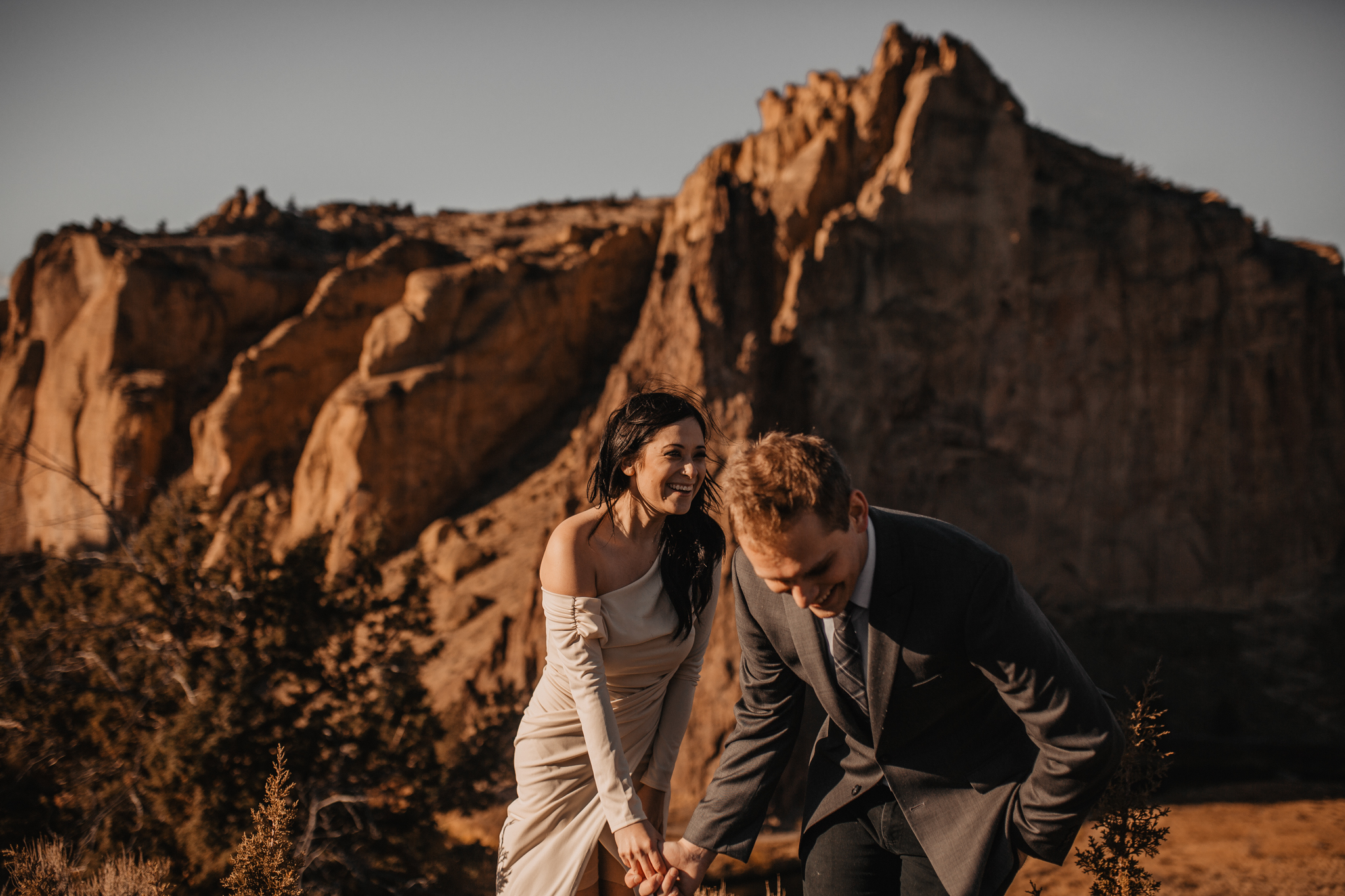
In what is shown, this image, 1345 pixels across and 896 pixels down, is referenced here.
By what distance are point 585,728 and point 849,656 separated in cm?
87

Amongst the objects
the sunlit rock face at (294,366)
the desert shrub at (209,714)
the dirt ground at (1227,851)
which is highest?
the sunlit rock face at (294,366)

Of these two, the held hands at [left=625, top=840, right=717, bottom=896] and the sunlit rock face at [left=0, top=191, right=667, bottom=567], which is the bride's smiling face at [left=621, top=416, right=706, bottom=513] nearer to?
the held hands at [left=625, top=840, right=717, bottom=896]

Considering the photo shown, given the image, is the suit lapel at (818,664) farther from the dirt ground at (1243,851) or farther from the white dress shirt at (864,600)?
the dirt ground at (1243,851)

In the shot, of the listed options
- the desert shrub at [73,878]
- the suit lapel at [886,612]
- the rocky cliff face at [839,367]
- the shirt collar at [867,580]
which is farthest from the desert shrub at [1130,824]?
the rocky cliff face at [839,367]

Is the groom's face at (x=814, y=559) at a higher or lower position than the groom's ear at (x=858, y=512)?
lower

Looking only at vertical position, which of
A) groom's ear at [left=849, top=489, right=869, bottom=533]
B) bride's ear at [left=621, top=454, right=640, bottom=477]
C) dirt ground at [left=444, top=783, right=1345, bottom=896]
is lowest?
dirt ground at [left=444, top=783, right=1345, bottom=896]

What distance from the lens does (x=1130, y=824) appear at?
2.99m

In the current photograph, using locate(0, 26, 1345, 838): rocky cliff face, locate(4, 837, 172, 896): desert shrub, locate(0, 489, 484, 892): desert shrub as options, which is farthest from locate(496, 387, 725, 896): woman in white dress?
locate(0, 26, 1345, 838): rocky cliff face

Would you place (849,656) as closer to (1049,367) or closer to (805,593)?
(805,593)

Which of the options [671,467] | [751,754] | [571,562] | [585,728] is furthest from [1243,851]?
[571,562]

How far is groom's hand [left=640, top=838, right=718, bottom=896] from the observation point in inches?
92.1

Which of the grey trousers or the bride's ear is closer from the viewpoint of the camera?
the grey trousers

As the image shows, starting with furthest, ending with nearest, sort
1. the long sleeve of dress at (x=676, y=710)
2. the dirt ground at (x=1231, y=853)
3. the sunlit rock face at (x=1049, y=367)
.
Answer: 1. the sunlit rock face at (x=1049, y=367)
2. the dirt ground at (x=1231, y=853)
3. the long sleeve of dress at (x=676, y=710)

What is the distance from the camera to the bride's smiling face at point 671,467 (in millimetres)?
2578
